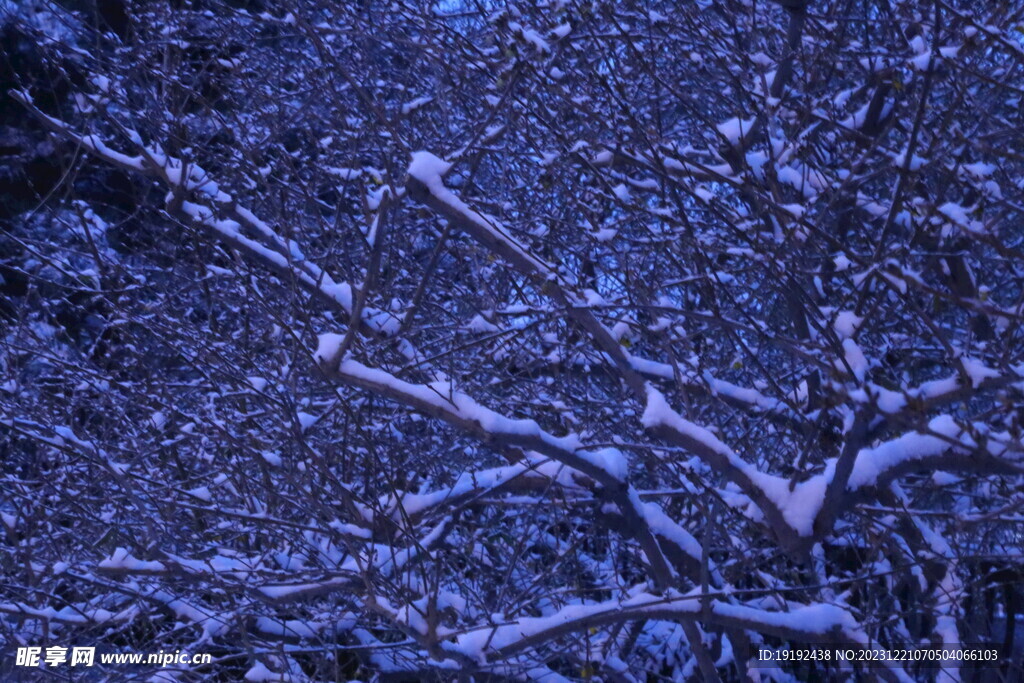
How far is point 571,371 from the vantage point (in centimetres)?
481

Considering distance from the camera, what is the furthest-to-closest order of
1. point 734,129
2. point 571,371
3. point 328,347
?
point 571,371 < point 734,129 < point 328,347

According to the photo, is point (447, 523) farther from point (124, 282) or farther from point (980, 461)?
point (124, 282)

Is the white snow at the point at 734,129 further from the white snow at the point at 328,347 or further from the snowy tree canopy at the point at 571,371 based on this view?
the white snow at the point at 328,347

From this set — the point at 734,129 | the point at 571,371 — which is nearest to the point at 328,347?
the point at 571,371

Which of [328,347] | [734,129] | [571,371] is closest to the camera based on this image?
[328,347]

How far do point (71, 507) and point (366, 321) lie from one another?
6.30 feet

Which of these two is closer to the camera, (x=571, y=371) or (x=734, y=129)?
(x=734, y=129)

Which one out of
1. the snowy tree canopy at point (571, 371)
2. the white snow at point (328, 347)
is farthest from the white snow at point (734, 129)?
the white snow at point (328, 347)

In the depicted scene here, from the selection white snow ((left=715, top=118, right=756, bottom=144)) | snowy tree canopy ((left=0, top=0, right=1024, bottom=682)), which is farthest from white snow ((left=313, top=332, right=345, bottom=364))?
white snow ((left=715, top=118, right=756, bottom=144))

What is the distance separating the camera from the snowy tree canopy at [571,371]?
10.7 ft

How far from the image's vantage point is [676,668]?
186 inches

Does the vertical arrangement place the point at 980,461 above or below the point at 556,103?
below

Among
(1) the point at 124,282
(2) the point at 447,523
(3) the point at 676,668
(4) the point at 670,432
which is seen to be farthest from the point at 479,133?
(1) the point at 124,282

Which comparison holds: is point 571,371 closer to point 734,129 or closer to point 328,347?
point 734,129
